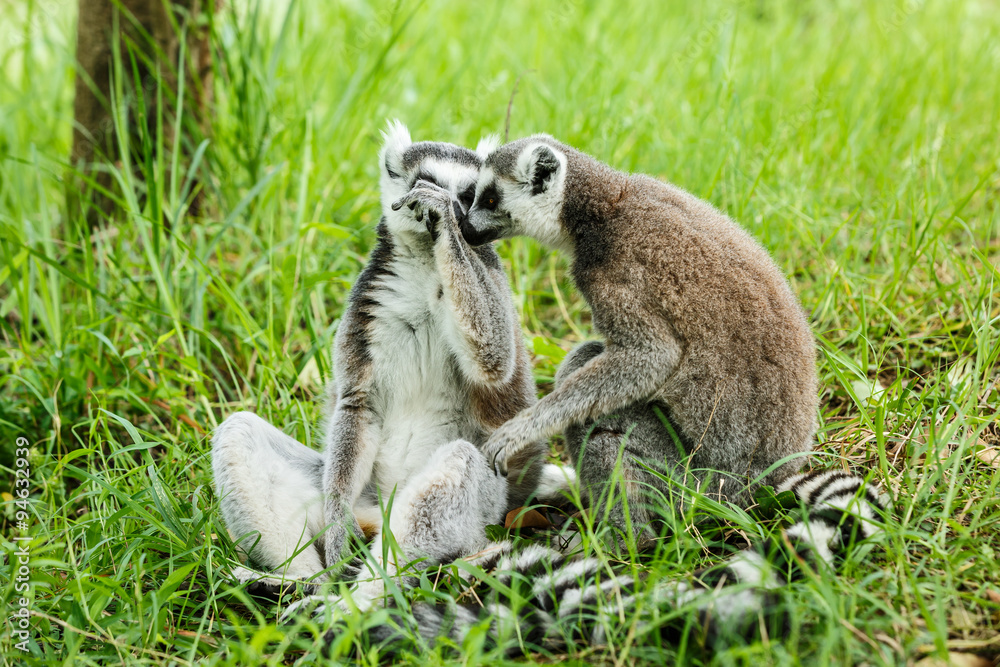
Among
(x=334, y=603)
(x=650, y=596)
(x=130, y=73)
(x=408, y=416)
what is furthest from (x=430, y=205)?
(x=130, y=73)

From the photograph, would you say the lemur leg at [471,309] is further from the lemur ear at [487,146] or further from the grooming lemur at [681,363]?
the lemur ear at [487,146]

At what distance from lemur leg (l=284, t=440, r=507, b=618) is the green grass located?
38cm

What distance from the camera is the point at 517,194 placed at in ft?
10.6

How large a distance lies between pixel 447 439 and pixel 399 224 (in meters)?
0.97

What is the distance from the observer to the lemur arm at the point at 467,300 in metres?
2.99

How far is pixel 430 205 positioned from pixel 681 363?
119cm

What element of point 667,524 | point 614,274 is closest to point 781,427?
point 667,524

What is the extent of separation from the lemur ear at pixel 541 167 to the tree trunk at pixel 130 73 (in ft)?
9.76

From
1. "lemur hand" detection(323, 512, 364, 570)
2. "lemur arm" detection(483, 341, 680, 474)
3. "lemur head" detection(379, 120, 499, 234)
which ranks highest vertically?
"lemur head" detection(379, 120, 499, 234)

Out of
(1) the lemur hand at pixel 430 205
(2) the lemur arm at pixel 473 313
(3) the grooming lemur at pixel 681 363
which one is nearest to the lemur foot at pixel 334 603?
(3) the grooming lemur at pixel 681 363

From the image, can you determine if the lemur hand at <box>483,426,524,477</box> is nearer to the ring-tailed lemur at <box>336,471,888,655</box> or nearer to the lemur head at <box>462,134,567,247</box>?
the ring-tailed lemur at <box>336,471,888,655</box>

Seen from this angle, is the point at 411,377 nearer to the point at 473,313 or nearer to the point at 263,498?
the point at 473,313

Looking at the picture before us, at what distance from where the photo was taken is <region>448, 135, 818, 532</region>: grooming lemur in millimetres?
2945

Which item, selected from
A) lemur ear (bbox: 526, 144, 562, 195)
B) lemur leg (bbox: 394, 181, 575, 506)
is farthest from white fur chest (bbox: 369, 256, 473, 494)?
lemur ear (bbox: 526, 144, 562, 195)
